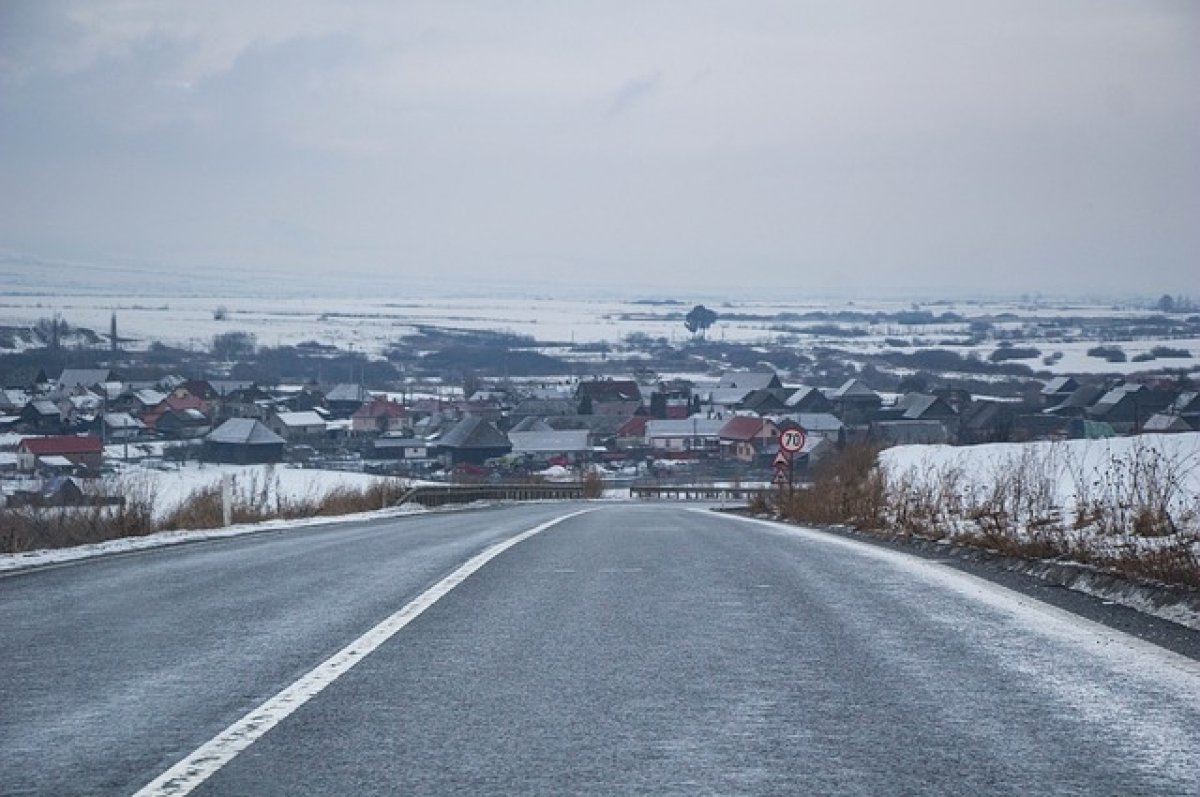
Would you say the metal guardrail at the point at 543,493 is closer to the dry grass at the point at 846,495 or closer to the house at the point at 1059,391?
the dry grass at the point at 846,495

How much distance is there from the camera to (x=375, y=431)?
92.8 meters

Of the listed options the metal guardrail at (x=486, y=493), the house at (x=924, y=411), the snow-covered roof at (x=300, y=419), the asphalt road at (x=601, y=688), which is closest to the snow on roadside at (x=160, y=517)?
the metal guardrail at (x=486, y=493)

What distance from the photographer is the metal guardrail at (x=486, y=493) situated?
1774 inches

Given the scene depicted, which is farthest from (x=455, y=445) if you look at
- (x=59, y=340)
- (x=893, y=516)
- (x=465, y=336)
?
(x=465, y=336)

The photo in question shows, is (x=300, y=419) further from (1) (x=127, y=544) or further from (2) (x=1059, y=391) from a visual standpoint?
(1) (x=127, y=544)

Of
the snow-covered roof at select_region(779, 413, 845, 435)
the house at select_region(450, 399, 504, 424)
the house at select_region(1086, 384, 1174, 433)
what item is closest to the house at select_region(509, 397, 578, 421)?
the house at select_region(450, 399, 504, 424)

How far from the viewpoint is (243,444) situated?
215ft

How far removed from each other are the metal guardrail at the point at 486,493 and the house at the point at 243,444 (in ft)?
37.9

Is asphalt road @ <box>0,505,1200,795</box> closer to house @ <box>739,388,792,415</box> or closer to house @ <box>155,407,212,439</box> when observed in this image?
house @ <box>155,407,212,439</box>

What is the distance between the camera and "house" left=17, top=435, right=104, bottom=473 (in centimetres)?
4819

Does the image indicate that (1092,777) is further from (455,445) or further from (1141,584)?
(455,445)

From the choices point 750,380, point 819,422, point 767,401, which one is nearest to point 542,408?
point 750,380

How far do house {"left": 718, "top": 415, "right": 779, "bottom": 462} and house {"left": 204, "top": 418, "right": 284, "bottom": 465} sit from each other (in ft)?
101

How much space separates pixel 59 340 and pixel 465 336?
80.4m
